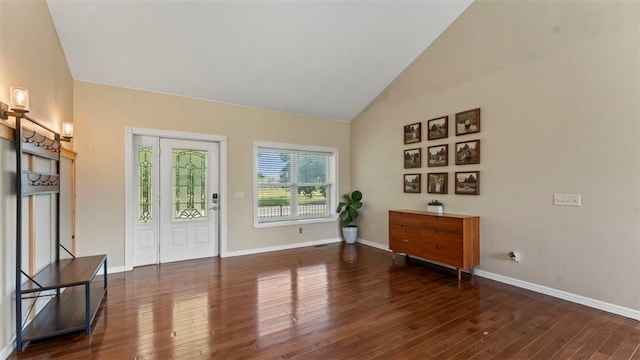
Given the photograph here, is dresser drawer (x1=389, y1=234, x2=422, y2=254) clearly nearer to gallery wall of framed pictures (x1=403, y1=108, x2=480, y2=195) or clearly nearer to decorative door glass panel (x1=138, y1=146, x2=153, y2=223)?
gallery wall of framed pictures (x1=403, y1=108, x2=480, y2=195)

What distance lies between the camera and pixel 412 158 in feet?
16.3

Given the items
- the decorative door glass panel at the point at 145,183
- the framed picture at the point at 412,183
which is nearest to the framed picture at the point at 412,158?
the framed picture at the point at 412,183

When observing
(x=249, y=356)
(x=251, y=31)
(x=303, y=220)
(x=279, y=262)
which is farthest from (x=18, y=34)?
(x=303, y=220)

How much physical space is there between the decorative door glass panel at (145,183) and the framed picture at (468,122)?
4701mm

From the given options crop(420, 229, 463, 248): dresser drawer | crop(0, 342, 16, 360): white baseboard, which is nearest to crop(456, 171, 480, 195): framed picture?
crop(420, 229, 463, 248): dresser drawer

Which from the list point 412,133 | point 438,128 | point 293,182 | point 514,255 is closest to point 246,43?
point 293,182

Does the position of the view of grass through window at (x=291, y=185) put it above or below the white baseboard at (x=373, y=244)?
above

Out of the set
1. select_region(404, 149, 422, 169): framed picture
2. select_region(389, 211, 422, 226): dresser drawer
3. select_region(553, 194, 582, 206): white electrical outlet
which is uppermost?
select_region(404, 149, 422, 169): framed picture

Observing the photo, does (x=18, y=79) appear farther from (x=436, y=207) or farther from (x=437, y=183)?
(x=437, y=183)

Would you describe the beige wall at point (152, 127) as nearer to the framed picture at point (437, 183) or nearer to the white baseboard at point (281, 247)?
the white baseboard at point (281, 247)

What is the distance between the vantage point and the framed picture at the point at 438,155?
4406 mm

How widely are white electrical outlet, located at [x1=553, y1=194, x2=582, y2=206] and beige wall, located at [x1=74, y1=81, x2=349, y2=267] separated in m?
3.95

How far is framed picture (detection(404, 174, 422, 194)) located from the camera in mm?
4859

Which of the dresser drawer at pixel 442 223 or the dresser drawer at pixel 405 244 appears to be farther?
the dresser drawer at pixel 405 244
